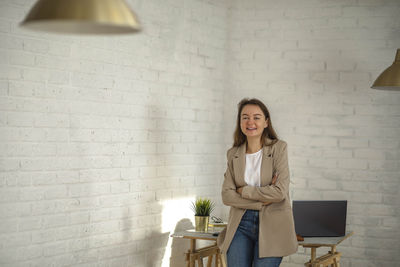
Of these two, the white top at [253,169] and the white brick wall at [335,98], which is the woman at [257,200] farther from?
the white brick wall at [335,98]

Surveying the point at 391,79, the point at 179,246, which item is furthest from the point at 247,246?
the point at 391,79

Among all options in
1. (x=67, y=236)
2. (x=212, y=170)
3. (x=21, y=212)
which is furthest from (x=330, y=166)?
(x=21, y=212)

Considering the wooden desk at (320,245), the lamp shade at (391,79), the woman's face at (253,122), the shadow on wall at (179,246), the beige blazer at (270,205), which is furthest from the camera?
the shadow on wall at (179,246)

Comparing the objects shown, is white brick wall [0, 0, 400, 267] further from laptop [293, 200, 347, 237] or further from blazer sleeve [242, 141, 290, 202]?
blazer sleeve [242, 141, 290, 202]

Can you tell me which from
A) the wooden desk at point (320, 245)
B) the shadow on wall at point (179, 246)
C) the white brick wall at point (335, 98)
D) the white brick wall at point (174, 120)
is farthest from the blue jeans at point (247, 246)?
the white brick wall at point (335, 98)

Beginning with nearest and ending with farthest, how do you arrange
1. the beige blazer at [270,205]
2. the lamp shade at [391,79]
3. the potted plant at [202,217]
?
the beige blazer at [270,205]
the lamp shade at [391,79]
the potted plant at [202,217]

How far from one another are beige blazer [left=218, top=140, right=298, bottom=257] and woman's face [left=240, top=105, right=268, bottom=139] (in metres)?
0.11

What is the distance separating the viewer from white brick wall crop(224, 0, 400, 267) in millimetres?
4477

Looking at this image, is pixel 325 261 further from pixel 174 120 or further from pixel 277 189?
pixel 174 120

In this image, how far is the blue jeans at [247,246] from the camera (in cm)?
309

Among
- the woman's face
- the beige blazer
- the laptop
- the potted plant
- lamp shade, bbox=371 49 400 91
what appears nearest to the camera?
the beige blazer

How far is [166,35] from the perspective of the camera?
4223 mm

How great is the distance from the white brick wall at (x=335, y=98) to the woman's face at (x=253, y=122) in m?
1.42

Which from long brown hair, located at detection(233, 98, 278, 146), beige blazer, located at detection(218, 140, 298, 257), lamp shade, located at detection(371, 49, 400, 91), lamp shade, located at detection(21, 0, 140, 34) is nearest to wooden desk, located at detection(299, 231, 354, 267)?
beige blazer, located at detection(218, 140, 298, 257)
